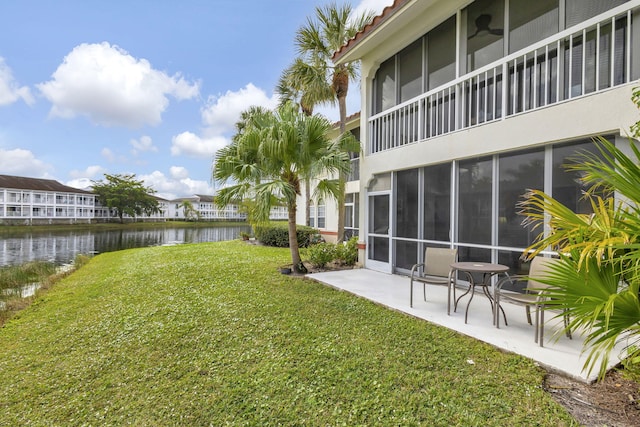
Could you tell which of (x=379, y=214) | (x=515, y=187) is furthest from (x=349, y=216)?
(x=515, y=187)

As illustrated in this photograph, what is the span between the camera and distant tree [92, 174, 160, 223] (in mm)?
55266

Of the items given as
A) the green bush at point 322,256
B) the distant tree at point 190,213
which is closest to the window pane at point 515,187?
the green bush at point 322,256

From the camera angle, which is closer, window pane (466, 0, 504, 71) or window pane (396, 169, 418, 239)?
window pane (466, 0, 504, 71)

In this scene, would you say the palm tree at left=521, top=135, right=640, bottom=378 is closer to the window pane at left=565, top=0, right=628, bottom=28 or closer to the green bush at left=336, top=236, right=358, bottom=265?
the window pane at left=565, top=0, right=628, bottom=28

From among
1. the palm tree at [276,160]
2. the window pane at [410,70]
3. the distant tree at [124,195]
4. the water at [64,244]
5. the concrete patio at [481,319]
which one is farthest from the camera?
the distant tree at [124,195]

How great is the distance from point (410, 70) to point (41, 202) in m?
67.5

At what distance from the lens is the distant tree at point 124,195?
181 ft

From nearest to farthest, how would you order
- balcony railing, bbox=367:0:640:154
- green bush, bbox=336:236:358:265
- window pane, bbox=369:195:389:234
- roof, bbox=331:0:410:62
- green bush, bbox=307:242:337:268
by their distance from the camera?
balcony railing, bbox=367:0:640:154, roof, bbox=331:0:410:62, window pane, bbox=369:195:389:234, green bush, bbox=307:242:337:268, green bush, bbox=336:236:358:265

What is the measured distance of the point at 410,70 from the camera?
791 centimetres

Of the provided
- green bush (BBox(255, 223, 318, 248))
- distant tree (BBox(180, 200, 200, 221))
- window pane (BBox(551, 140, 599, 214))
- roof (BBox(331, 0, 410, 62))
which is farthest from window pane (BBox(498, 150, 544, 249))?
distant tree (BBox(180, 200, 200, 221))

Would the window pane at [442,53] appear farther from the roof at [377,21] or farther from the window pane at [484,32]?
the roof at [377,21]

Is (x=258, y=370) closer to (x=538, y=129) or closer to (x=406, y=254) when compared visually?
(x=406, y=254)

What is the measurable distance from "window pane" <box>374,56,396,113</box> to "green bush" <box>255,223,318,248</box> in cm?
870

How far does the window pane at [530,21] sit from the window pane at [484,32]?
0.68 ft
